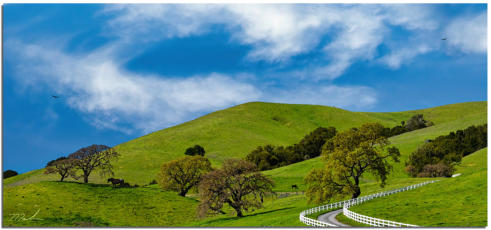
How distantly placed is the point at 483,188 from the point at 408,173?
5117 centimetres

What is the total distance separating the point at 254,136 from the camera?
185375 millimetres

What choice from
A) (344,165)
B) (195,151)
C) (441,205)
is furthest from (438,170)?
(195,151)

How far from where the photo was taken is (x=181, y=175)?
287 feet

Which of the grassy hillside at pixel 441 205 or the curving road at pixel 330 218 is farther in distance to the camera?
the curving road at pixel 330 218

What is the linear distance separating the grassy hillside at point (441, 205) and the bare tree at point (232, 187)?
1518 cm

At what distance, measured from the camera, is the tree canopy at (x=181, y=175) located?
86.7 metres

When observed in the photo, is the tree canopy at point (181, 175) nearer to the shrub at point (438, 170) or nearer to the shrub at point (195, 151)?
the shrub at point (438, 170)

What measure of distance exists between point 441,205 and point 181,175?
5390 cm

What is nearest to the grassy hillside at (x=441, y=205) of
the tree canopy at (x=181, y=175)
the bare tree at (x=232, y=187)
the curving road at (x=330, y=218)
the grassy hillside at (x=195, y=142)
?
the curving road at (x=330, y=218)

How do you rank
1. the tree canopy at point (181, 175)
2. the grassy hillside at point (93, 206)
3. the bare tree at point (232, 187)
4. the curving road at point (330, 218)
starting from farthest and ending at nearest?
1. the tree canopy at point (181, 175)
2. the grassy hillside at point (93, 206)
3. the bare tree at point (232, 187)
4. the curving road at point (330, 218)

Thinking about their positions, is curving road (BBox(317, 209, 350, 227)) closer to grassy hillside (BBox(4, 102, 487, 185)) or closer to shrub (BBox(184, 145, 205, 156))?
grassy hillside (BBox(4, 102, 487, 185))

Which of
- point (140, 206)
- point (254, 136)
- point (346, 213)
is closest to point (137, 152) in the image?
point (254, 136)

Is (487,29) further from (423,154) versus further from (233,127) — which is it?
(233,127)

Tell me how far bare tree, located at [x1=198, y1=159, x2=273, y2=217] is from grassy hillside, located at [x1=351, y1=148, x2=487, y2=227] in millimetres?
15175
